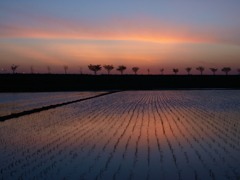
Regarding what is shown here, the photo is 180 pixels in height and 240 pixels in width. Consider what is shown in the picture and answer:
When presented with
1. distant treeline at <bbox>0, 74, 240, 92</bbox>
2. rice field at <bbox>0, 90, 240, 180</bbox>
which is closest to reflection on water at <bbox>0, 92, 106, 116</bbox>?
rice field at <bbox>0, 90, 240, 180</bbox>

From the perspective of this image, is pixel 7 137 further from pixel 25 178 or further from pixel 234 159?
pixel 234 159

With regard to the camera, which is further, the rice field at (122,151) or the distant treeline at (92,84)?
the distant treeline at (92,84)

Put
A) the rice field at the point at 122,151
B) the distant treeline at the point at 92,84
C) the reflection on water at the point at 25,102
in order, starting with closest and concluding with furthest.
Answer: the rice field at the point at 122,151
the reflection on water at the point at 25,102
the distant treeline at the point at 92,84

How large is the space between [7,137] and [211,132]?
4901mm

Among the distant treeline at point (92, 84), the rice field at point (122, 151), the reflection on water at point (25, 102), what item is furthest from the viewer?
the distant treeline at point (92, 84)

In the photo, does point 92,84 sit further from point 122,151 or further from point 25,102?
point 122,151

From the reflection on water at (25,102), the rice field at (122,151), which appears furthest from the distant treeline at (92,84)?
the rice field at (122,151)

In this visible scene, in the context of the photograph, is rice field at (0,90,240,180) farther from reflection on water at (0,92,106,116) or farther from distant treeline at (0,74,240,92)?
distant treeline at (0,74,240,92)

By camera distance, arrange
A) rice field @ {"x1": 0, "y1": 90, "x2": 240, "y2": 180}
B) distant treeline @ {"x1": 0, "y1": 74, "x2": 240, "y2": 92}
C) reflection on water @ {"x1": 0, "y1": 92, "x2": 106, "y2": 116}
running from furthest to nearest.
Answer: distant treeline @ {"x1": 0, "y1": 74, "x2": 240, "y2": 92} < reflection on water @ {"x1": 0, "y1": 92, "x2": 106, "y2": 116} < rice field @ {"x1": 0, "y1": 90, "x2": 240, "y2": 180}

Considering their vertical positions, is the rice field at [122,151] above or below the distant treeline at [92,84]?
above

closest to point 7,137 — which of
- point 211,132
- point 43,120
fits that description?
point 43,120

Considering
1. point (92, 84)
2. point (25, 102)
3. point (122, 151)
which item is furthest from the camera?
point (92, 84)

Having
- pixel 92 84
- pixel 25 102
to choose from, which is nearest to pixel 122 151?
pixel 25 102

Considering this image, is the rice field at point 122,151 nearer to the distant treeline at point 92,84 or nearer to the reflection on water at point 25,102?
the reflection on water at point 25,102
